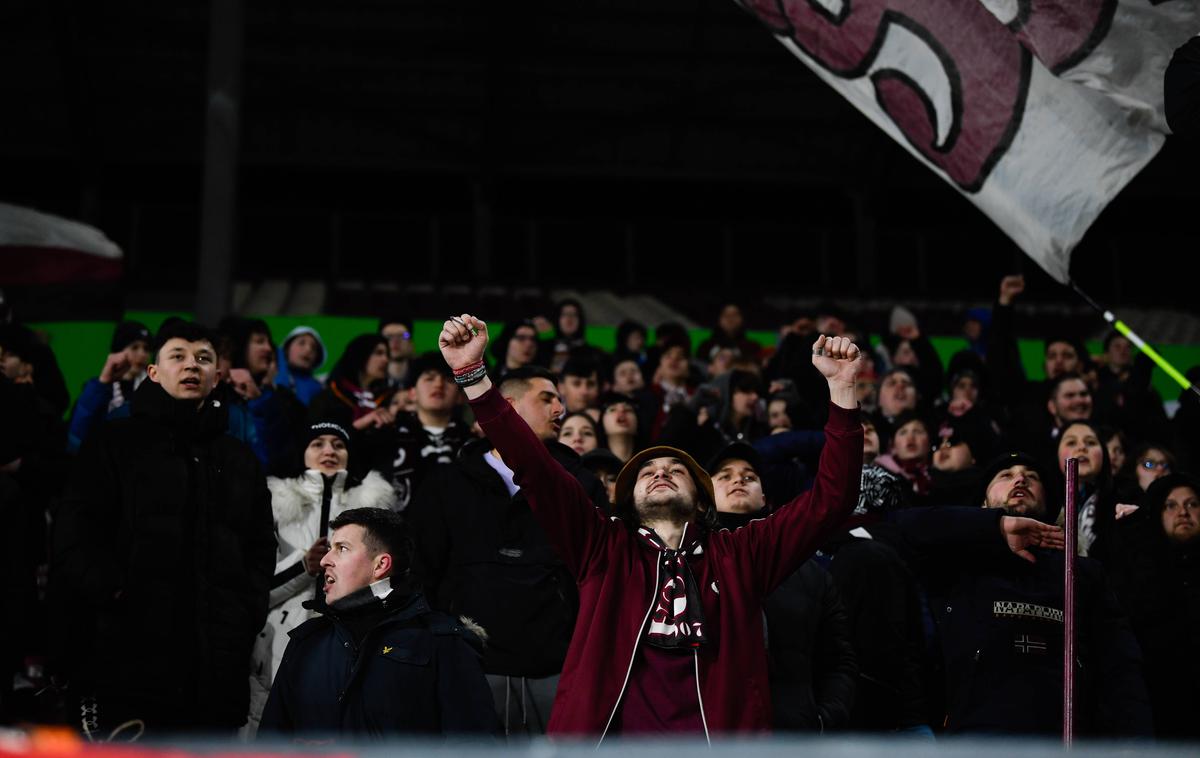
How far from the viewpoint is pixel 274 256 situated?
17156 millimetres

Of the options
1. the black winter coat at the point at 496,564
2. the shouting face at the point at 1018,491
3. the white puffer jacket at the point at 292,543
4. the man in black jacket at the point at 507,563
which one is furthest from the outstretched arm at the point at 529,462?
the shouting face at the point at 1018,491

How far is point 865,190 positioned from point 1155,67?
14287 millimetres

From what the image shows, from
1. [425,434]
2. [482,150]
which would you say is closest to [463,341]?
[425,434]

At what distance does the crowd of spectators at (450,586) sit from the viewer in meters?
4.39

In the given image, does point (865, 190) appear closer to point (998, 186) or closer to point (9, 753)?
point (998, 186)

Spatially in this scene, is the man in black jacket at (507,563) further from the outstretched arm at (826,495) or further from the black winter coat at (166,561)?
the outstretched arm at (826,495)

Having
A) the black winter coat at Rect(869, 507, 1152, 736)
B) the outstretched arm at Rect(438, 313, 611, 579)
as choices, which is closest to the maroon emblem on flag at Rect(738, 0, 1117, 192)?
the black winter coat at Rect(869, 507, 1152, 736)

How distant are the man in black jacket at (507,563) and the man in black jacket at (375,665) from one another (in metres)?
0.83

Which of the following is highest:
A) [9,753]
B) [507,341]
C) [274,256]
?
[274,256]

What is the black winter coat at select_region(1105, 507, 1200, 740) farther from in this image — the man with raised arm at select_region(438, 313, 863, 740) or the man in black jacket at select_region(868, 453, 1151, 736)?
the man with raised arm at select_region(438, 313, 863, 740)

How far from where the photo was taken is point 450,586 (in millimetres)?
5297

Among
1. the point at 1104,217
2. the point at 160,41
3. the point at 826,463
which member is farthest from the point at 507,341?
the point at 1104,217

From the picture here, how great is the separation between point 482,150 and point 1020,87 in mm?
13807

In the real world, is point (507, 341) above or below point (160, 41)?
below
